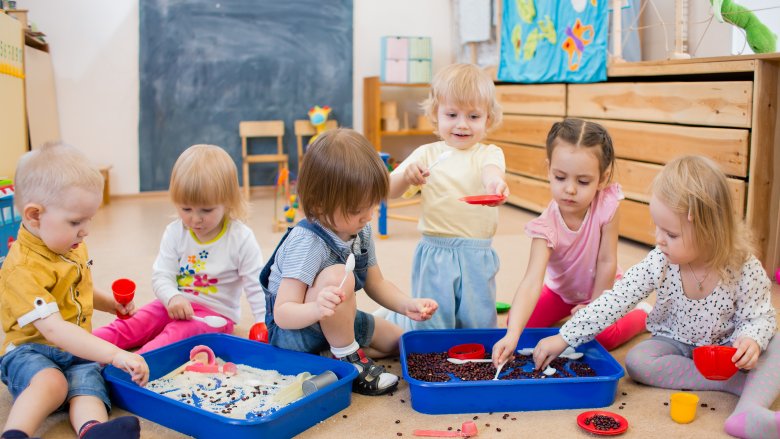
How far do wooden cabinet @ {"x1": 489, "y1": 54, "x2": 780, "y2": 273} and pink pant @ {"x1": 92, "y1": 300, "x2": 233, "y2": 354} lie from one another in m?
1.76

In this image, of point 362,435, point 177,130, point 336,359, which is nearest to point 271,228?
point 177,130

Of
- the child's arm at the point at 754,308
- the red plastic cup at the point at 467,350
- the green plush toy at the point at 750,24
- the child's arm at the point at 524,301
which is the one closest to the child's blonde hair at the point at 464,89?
the child's arm at the point at 524,301

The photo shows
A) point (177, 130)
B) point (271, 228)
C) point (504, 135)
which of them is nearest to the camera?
point (271, 228)

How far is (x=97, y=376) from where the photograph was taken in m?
1.39

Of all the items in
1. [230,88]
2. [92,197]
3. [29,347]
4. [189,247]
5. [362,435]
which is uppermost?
[230,88]

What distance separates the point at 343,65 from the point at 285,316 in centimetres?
337

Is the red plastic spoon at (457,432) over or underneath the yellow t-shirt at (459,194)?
underneath

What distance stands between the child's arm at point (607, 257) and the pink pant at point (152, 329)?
36.9 inches

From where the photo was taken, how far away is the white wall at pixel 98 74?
4008 millimetres

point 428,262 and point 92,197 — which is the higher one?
point 92,197

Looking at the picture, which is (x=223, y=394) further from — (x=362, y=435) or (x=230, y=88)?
(x=230, y=88)

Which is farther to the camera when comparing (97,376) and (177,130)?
(177,130)

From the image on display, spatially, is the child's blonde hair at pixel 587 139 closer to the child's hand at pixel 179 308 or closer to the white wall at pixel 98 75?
the child's hand at pixel 179 308

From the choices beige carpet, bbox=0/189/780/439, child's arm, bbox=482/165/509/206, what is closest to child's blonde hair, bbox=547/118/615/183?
child's arm, bbox=482/165/509/206
